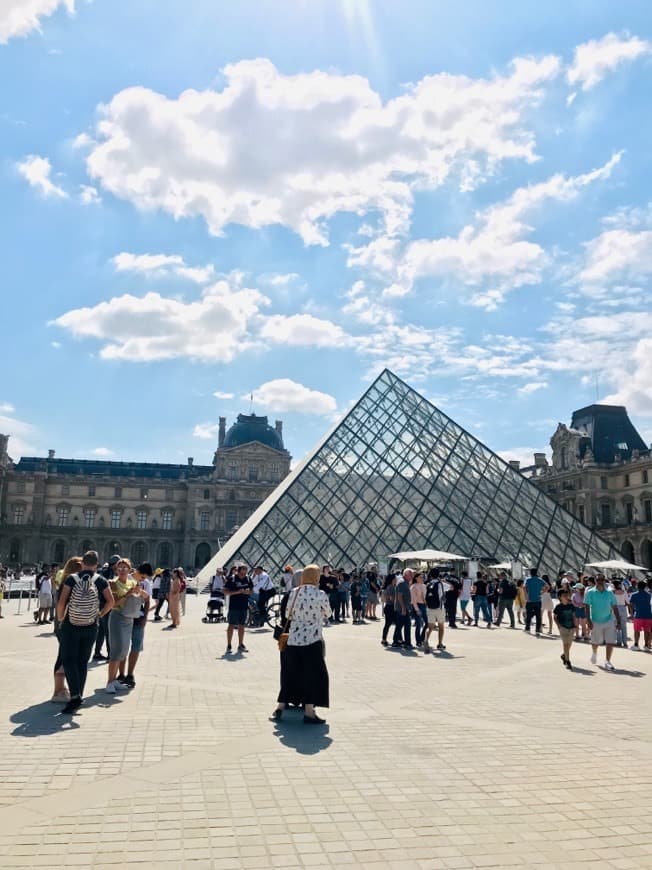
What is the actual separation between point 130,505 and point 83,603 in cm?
6432

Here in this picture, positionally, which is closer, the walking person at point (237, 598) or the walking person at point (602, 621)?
the walking person at point (602, 621)

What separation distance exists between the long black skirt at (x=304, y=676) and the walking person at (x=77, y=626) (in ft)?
5.80

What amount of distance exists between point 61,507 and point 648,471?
5286 cm

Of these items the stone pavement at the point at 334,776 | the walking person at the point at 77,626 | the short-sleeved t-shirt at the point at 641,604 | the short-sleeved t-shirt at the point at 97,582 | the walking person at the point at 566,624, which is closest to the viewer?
the stone pavement at the point at 334,776

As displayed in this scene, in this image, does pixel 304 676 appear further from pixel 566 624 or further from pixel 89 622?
pixel 566 624

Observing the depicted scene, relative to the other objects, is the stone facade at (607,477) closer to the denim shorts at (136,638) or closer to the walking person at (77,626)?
the denim shorts at (136,638)

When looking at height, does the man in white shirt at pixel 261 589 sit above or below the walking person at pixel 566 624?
above

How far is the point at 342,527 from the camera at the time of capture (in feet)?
72.0

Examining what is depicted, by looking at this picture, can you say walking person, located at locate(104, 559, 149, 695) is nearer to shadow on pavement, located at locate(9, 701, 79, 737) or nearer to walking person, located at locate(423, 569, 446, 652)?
shadow on pavement, located at locate(9, 701, 79, 737)

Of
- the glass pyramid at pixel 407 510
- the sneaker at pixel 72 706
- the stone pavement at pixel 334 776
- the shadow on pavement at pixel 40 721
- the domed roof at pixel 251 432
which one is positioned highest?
the domed roof at pixel 251 432

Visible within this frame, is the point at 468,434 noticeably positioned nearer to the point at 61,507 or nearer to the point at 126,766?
the point at 126,766

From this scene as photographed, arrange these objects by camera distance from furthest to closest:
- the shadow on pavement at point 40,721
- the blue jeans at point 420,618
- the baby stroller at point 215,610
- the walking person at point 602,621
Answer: the baby stroller at point 215,610 → the blue jeans at point 420,618 → the walking person at point 602,621 → the shadow on pavement at point 40,721

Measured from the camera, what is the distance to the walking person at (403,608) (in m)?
10.4

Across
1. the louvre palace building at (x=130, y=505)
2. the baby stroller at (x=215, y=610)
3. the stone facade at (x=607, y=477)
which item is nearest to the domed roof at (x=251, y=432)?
the louvre palace building at (x=130, y=505)
